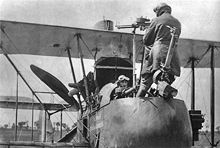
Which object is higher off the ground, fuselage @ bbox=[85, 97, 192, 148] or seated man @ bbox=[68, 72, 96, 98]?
seated man @ bbox=[68, 72, 96, 98]

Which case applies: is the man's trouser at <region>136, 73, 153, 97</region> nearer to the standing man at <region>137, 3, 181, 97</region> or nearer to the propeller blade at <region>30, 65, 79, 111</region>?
the standing man at <region>137, 3, 181, 97</region>

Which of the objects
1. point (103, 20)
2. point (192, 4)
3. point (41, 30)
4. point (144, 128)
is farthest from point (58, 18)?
point (144, 128)

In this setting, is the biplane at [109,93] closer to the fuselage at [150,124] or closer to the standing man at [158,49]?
the fuselage at [150,124]

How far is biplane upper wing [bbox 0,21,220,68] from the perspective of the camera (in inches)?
370

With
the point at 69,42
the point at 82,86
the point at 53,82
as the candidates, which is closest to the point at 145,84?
the point at 82,86

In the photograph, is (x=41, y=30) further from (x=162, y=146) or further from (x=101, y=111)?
(x=162, y=146)

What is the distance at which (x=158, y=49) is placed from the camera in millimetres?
5062

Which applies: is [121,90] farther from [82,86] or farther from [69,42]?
[69,42]

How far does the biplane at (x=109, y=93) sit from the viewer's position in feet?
16.3

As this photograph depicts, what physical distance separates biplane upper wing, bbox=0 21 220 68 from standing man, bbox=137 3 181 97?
151 inches

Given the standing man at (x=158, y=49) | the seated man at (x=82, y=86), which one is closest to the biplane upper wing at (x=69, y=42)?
the seated man at (x=82, y=86)

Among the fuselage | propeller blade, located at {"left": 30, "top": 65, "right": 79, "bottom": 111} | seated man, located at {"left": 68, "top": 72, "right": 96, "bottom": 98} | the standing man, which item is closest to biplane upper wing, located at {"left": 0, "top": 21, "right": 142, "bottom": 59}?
seated man, located at {"left": 68, "top": 72, "right": 96, "bottom": 98}

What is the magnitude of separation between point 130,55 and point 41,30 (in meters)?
2.77

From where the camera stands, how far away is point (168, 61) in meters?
4.81
